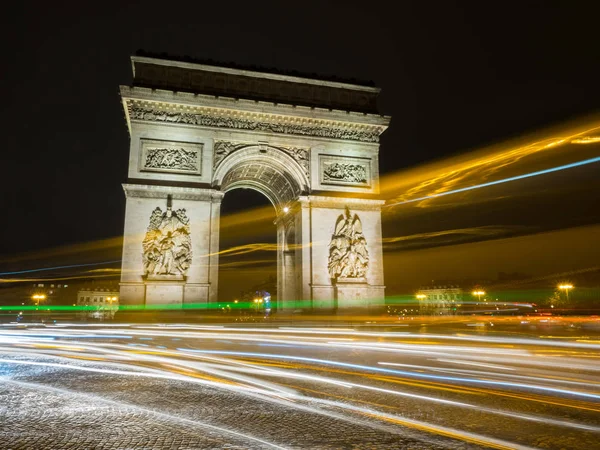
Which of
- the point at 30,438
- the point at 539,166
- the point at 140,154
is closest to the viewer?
the point at 30,438

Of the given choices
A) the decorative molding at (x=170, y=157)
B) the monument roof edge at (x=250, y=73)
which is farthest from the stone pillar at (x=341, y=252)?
the monument roof edge at (x=250, y=73)

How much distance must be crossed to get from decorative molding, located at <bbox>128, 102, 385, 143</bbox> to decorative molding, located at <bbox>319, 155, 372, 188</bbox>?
1140 millimetres

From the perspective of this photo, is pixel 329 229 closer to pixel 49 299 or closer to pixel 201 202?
pixel 201 202

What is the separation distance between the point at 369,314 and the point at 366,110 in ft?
34.4

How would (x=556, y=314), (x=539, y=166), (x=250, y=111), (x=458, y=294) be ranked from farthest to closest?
1. (x=458, y=294)
2. (x=556, y=314)
3. (x=250, y=111)
4. (x=539, y=166)

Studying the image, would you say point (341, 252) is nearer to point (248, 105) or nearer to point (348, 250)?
point (348, 250)

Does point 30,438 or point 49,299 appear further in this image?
point 49,299

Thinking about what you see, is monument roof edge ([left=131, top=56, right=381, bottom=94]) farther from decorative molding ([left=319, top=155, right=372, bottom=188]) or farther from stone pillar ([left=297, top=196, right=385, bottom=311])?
stone pillar ([left=297, top=196, right=385, bottom=311])

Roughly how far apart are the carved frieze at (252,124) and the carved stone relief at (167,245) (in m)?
4.14

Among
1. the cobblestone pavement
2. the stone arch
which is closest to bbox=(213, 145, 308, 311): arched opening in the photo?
the stone arch

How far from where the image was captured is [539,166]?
53.8 feet

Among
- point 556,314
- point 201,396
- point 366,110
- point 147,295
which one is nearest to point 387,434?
point 201,396

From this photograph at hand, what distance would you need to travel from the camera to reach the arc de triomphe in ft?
64.6

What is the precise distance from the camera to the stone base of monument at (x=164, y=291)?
18.9 m
